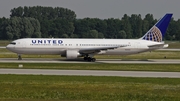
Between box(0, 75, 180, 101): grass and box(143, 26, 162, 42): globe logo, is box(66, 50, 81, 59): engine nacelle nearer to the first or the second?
box(143, 26, 162, 42): globe logo

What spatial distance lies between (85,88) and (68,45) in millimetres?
30058

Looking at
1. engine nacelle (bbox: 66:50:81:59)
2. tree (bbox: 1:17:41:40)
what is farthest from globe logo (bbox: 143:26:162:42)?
tree (bbox: 1:17:41:40)

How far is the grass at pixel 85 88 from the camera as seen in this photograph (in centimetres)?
2195

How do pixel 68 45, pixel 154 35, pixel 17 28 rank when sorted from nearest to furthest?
pixel 68 45 < pixel 154 35 < pixel 17 28

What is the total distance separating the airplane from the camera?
178 feet

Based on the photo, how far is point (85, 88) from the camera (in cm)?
2547

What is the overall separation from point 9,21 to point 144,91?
131 m

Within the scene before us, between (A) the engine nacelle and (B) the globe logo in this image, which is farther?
(B) the globe logo

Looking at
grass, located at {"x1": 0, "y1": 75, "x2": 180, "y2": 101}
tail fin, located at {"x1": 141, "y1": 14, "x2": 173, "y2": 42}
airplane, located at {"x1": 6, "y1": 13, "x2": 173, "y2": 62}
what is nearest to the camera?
grass, located at {"x1": 0, "y1": 75, "x2": 180, "y2": 101}

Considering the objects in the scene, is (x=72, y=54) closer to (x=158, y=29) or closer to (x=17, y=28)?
(x=158, y=29)

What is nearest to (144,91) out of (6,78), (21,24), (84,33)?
(6,78)

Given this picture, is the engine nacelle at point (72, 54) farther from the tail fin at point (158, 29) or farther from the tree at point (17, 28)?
the tree at point (17, 28)

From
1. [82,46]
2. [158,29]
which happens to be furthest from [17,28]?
[158,29]

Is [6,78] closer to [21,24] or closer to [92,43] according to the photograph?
[92,43]
